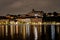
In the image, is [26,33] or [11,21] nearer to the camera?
[26,33]

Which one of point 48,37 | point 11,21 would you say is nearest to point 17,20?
point 11,21

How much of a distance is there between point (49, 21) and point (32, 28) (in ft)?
6.03

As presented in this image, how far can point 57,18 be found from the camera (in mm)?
20422

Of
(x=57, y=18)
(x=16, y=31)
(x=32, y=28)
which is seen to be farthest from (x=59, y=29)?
(x=16, y=31)

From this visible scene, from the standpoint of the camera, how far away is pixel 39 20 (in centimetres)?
2059

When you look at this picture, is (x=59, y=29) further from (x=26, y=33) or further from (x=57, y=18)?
(x=26, y=33)

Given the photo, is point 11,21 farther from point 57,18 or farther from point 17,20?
point 57,18

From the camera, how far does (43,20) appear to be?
20.6m

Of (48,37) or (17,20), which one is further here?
(17,20)

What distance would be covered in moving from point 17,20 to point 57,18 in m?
4.10

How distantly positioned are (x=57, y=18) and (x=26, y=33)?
3411 millimetres

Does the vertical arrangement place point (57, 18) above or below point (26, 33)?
above

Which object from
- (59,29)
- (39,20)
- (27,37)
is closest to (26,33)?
(27,37)

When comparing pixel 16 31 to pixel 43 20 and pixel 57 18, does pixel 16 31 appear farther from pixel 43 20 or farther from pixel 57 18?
pixel 57 18
